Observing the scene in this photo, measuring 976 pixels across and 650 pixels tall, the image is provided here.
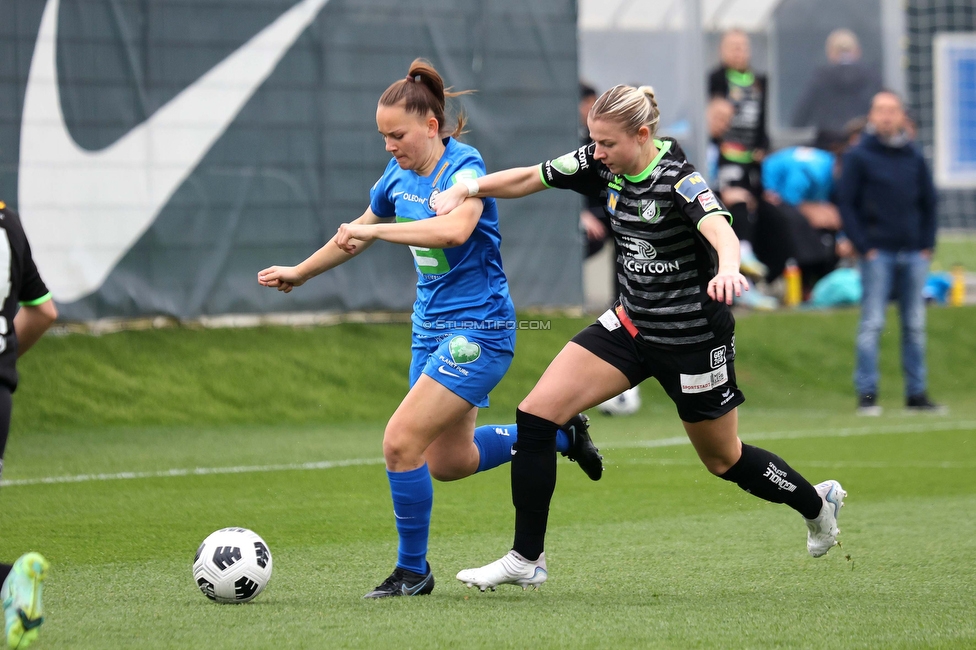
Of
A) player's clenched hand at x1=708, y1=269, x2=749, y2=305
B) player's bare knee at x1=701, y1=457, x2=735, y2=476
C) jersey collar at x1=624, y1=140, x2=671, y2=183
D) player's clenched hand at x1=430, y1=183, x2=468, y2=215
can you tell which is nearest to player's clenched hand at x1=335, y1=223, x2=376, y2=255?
player's clenched hand at x1=430, y1=183, x2=468, y2=215

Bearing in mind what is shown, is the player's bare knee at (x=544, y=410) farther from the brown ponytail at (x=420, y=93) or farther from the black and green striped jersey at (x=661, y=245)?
the brown ponytail at (x=420, y=93)

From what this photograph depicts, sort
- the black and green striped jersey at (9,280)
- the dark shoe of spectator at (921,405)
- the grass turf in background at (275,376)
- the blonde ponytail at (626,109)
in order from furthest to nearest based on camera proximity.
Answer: the dark shoe of spectator at (921,405) → the grass turf in background at (275,376) → the blonde ponytail at (626,109) → the black and green striped jersey at (9,280)

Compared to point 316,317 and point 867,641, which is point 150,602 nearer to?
point 867,641

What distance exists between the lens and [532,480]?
16.1 ft

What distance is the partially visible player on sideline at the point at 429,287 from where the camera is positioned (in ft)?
16.1

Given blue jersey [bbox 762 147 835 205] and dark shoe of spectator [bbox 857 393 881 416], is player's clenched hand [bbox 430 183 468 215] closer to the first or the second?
dark shoe of spectator [bbox 857 393 881 416]

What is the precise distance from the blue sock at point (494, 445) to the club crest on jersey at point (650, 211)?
3.88 feet

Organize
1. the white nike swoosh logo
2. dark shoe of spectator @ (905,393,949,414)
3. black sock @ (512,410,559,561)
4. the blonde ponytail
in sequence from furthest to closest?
dark shoe of spectator @ (905,393,949,414)
the white nike swoosh logo
black sock @ (512,410,559,561)
the blonde ponytail

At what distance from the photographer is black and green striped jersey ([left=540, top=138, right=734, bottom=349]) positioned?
4.86 metres

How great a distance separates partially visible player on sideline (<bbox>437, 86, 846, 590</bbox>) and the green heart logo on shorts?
0.87ft

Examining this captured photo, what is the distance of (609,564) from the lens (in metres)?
5.55

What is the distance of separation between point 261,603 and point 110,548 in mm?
1421

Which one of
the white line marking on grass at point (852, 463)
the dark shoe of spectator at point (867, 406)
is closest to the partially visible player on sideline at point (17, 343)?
the white line marking on grass at point (852, 463)

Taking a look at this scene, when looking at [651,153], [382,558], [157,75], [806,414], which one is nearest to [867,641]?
[651,153]
